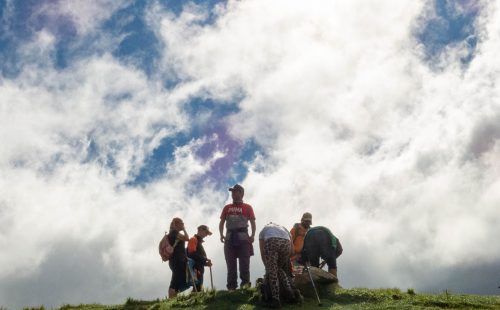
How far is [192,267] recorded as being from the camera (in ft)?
57.2

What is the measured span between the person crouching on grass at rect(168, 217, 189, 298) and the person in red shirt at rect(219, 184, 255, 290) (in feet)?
4.48

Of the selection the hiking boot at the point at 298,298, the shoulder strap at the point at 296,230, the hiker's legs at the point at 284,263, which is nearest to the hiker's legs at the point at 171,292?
the shoulder strap at the point at 296,230

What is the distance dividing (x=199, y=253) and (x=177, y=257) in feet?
3.50

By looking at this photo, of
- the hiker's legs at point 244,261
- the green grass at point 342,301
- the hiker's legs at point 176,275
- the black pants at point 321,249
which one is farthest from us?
the black pants at point 321,249

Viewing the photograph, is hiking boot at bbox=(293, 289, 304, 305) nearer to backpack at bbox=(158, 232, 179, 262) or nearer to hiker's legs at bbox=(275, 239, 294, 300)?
hiker's legs at bbox=(275, 239, 294, 300)

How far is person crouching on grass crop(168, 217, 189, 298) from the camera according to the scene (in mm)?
16422

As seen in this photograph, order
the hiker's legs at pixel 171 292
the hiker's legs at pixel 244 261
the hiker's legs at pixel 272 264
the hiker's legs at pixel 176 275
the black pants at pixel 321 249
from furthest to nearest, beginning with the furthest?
1. the black pants at pixel 321 249
2. the hiker's legs at pixel 176 275
3. the hiker's legs at pixel 171 292
4. the hiker's legs at pixel 244 261
5. the hiker's legs at pixel 272 264

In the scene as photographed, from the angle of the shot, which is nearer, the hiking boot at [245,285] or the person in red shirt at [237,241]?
the hiking boot at [245,285]

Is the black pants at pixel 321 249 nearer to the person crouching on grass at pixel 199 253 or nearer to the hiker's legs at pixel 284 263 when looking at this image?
the person crouching on grass at pixel 199 253

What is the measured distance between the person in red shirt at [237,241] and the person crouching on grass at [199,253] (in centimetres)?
91

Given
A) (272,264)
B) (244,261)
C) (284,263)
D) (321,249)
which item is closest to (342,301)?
(284,263)

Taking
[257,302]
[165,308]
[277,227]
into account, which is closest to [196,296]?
[165,308]

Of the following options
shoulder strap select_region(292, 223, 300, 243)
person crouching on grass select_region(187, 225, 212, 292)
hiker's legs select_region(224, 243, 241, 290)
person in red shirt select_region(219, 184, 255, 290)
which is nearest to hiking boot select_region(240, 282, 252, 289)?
person in red shirt select_region(219, 184, 255, 290)

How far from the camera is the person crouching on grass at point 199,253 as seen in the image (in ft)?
56.1
